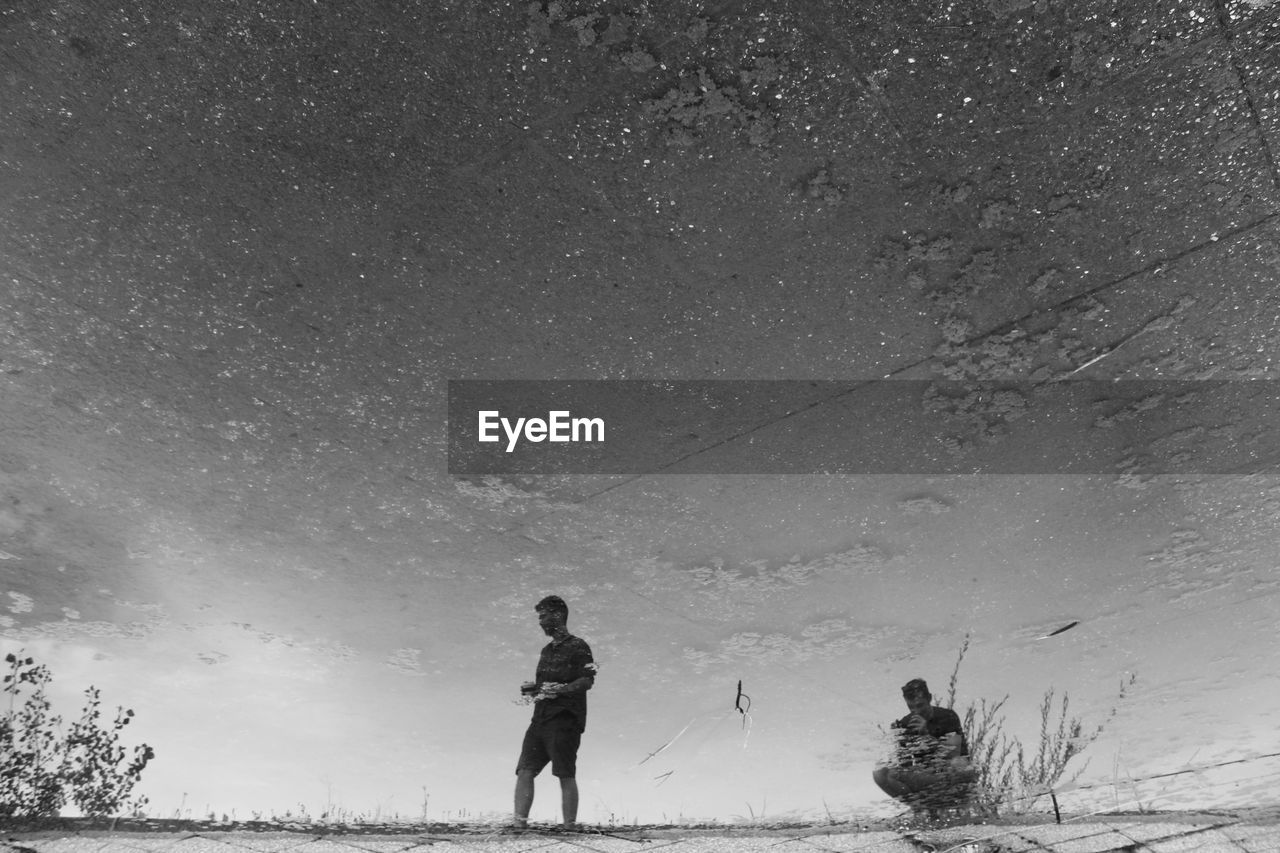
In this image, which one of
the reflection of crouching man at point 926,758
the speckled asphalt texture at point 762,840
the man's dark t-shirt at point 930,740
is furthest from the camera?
the man's dark t-shirt at point 930,740

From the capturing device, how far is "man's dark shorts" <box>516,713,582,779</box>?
9.89 feet

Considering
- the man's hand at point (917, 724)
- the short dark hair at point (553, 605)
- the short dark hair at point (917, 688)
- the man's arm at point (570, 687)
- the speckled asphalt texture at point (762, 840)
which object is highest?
the short dark hair at point (553, 605)

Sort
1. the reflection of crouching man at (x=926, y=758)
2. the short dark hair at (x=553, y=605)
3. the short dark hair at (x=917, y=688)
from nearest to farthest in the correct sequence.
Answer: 1. the reflection of crouching man at (x=926, y=758)
2. the short dark hair at (x=553, y=605)
3. the short dark hair at (x=917, y=688)

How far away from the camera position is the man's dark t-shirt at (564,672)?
3.06 metres

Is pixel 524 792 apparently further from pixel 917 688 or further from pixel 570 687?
pixel 917 688

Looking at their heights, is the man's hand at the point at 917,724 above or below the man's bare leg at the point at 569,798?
above

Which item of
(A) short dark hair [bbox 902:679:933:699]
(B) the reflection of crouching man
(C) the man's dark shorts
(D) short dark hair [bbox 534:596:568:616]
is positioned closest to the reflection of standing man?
(C) the man's dark shorts

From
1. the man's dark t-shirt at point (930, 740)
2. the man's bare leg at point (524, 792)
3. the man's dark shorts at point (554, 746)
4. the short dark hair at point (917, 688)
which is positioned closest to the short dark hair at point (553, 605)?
the man's dark shorts at point (554, 746)

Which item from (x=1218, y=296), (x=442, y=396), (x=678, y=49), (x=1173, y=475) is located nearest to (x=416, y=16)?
(x=678, y=49)

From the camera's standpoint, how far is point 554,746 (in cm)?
304

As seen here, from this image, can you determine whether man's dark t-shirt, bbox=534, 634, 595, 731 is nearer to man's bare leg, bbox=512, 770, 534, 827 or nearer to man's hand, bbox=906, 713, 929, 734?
man's bare leg, bbox=512, 770, 534, 827

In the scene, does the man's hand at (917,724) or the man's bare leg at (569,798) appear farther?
the man's hand at (917,724)

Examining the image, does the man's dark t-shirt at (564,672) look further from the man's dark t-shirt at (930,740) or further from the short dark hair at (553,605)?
the man's dark t-shirt at (930,740)

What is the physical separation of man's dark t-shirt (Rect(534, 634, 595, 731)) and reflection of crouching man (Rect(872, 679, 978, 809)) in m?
1.32
